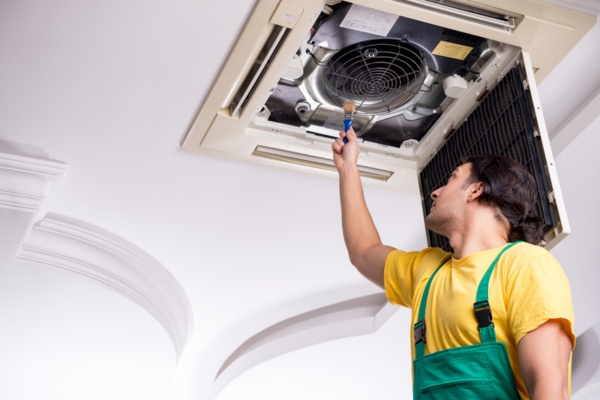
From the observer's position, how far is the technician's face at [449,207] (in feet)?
5.36

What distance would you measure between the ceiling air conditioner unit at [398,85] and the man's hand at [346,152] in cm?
31

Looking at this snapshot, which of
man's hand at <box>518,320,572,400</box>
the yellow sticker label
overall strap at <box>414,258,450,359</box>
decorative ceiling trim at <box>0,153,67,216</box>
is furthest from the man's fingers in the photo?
decorative ceiling trim at <box>0,153,67,216</box>

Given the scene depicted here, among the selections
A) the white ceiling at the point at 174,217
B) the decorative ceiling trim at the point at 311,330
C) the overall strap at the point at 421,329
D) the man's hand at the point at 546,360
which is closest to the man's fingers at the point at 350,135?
the white ceiling at the point at 174,217

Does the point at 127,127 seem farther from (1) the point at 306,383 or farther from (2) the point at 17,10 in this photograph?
(1) the point at 306,383

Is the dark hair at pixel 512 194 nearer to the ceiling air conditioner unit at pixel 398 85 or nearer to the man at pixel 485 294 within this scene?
the man at pixel 485 294

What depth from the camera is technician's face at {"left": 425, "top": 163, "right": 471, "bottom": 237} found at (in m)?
1.63

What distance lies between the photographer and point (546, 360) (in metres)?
1.21

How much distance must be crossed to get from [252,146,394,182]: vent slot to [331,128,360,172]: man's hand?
0.52 m

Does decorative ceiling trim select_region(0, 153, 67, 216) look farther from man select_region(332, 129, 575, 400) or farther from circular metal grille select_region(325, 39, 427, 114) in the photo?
man select_region(332, 129, 575, 400)

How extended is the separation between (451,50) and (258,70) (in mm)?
605

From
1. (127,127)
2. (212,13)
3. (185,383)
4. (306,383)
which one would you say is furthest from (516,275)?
(306,383)

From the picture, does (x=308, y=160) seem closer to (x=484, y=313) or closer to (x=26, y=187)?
(x=26, y=187)

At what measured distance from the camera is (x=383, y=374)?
181 inches

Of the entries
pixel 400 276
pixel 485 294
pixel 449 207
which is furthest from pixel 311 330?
pixel 485 294
